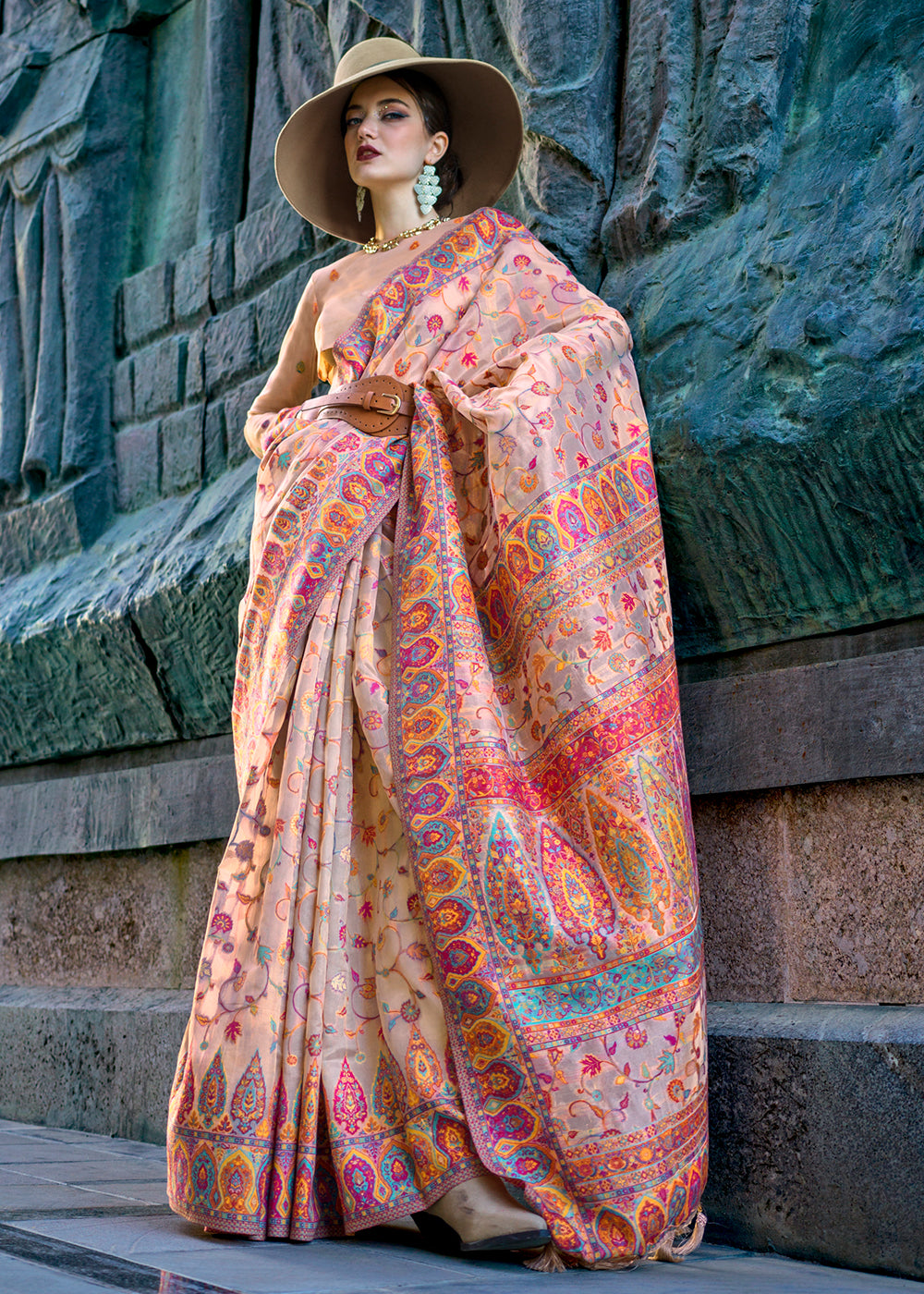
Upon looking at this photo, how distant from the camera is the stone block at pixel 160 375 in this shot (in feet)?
16.4

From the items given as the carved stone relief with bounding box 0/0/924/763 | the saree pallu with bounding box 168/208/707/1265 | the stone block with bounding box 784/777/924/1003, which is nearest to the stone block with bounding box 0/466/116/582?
the carved stone relief with bounding box 0/0/924/763

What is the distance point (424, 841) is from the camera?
258cm

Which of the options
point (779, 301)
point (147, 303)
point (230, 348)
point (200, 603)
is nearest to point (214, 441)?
point (230, 348)

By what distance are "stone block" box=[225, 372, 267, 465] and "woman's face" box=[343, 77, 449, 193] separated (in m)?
1.31

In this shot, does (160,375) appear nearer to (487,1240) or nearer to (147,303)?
(147,303)

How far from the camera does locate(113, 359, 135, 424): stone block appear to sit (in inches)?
207

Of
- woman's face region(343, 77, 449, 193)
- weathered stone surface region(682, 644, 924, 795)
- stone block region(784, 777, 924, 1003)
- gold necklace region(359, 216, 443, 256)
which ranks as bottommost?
stone block region(784, 777, 924, 1003)

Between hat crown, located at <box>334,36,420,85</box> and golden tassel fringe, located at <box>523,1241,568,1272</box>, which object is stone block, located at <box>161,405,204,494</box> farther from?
golden tassel fringe, located at <box>523,1241,568,1272</box>

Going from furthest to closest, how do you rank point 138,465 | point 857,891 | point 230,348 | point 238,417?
point 138,465, point 230,348, point 238,417, point 857,891

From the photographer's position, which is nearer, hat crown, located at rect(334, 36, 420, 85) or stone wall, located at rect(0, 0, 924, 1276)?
stone wall, located at rect(0, 0, 924, 1276)

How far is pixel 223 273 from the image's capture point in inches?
192

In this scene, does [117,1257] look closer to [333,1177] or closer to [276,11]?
[333,1177]

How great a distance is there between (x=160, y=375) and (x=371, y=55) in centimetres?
206

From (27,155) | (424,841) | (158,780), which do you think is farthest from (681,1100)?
(27,155)
